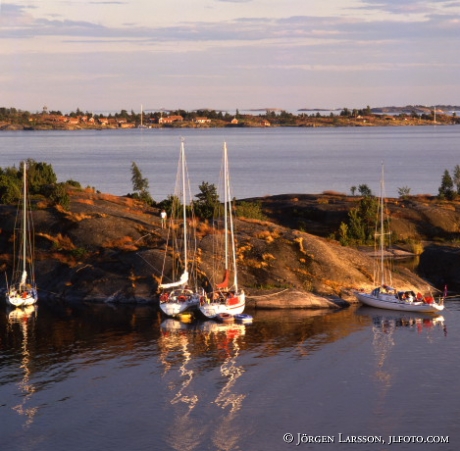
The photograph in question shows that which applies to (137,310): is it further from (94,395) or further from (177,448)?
(177,448)

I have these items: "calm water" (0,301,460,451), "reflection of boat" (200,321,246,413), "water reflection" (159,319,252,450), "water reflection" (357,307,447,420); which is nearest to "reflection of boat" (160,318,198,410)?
"water reflection" (159,319,252,450)

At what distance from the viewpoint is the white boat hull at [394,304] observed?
62344mm

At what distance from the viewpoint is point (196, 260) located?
6650cm

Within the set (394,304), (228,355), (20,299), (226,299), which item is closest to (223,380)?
(228,355)

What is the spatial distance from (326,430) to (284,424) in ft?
5.91

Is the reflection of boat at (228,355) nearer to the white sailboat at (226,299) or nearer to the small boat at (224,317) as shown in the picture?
the small boat at (224,317)

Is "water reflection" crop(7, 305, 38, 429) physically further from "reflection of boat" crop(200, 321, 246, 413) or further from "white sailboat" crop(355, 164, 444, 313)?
"white sailboat" crop(355, 164, 444, 313)

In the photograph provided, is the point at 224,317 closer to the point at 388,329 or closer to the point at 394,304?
the point at 388,329

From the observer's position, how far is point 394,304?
6350cm

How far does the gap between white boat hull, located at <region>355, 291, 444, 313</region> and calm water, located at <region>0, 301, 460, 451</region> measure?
87 centimetres

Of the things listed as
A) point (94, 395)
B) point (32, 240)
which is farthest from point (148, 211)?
point (94, 395)

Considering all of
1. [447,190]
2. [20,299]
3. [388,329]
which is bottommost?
[388,329]

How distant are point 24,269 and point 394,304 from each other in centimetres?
2542

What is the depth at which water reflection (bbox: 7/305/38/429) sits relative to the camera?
4131cm
